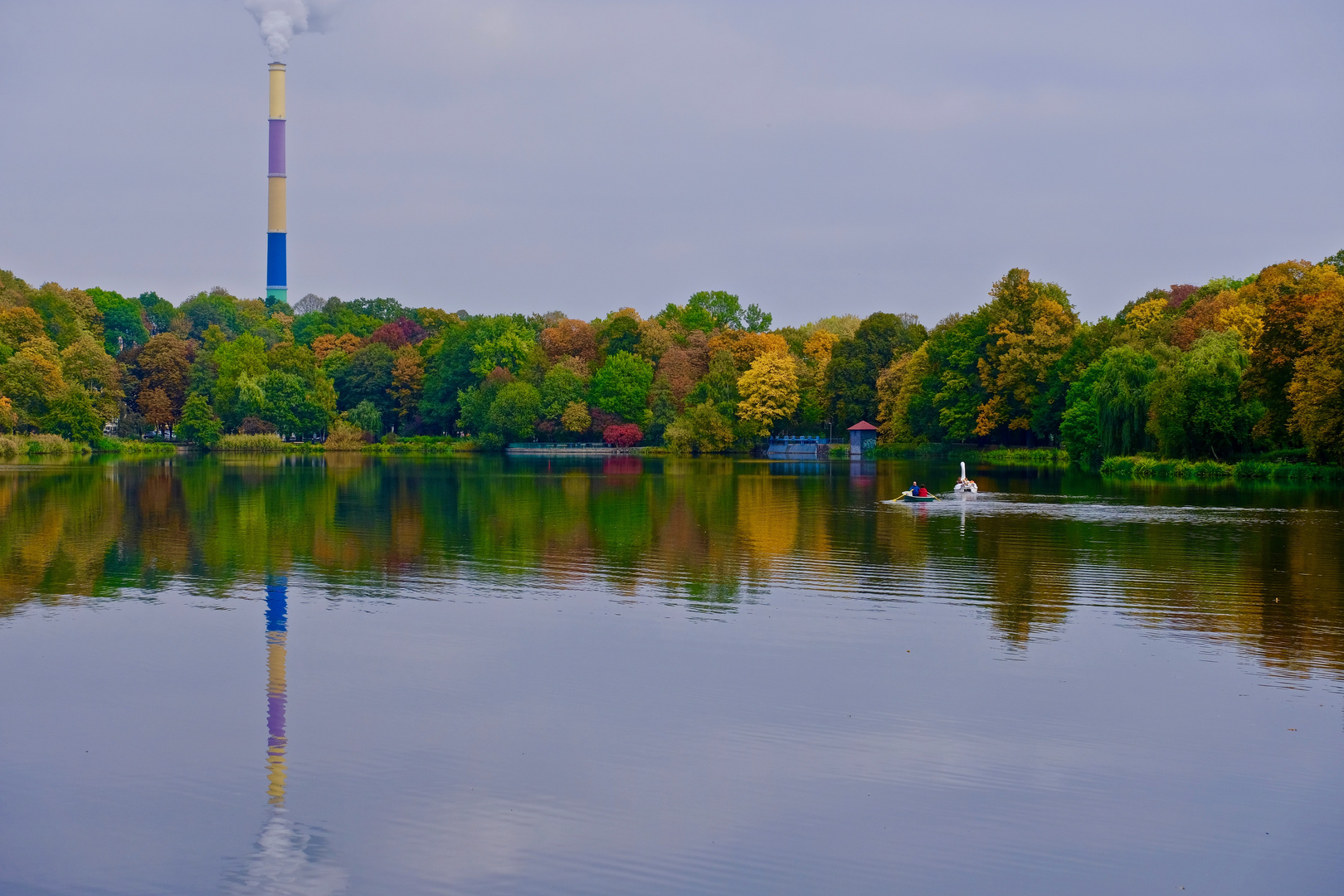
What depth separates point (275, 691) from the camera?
12258 mm

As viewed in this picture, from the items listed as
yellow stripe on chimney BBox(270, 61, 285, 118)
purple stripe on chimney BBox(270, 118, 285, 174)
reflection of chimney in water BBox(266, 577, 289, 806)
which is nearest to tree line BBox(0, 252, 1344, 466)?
purple stripe on chimney BBox(270, 118, 285, 174)

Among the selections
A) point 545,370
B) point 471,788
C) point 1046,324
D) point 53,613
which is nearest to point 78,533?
point 53,613

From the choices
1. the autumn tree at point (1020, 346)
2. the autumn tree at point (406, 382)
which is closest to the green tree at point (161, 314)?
the autumn tree at point (406, 382)

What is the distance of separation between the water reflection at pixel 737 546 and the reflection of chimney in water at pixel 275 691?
1211mm

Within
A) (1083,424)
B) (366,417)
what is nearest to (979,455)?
(1083,424)

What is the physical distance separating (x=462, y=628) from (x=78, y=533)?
14818mm

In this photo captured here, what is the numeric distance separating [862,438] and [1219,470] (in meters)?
39.5

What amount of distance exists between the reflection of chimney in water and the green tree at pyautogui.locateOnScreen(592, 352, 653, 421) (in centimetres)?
7929

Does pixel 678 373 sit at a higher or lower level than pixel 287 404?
higher

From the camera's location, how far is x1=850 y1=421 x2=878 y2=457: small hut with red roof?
87562mm

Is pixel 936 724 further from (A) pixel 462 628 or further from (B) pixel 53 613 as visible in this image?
(B) pixel 53 613

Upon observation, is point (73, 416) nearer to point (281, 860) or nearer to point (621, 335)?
point (621, 335)

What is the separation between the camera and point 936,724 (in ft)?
36.4

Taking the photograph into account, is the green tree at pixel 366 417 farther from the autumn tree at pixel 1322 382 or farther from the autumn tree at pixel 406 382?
the autumn tree at pixel 1322 382
